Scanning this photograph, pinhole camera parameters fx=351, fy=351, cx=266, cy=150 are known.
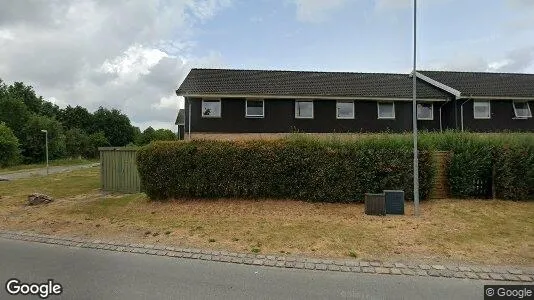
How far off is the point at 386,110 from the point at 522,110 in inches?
339

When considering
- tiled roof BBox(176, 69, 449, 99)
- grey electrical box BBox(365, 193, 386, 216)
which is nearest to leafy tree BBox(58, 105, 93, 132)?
tiled roof BBox(176, 69, 449, 99)

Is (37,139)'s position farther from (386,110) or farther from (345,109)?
(386,110)

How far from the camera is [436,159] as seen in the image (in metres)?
11.7

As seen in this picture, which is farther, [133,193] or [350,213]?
[133,193]

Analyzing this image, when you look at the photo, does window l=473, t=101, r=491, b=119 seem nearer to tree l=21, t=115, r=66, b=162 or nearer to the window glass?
the window glass

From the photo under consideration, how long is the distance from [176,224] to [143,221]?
1019mm

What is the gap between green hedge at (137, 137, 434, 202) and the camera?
11.0 metres

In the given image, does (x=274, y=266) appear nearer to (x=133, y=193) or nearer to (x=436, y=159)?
(x=436, y=159)

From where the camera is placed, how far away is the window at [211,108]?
777 inches

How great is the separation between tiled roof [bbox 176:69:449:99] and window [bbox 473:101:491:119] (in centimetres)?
189

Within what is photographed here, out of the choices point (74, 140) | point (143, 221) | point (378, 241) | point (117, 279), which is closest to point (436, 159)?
point (378, 241)

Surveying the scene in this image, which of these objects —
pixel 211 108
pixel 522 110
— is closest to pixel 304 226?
pixel 211 108

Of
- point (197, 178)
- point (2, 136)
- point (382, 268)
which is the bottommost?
point (382, 268)

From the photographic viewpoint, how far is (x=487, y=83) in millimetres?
22719
